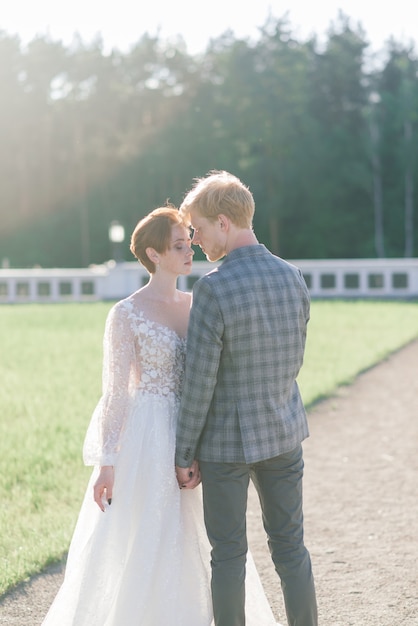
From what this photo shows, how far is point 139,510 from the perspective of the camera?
11.7 ft

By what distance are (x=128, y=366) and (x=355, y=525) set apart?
2.76 metres

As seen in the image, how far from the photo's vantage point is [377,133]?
2172 inches

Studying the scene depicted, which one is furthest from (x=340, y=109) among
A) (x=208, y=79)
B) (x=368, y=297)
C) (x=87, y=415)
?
(x=87, y=415)

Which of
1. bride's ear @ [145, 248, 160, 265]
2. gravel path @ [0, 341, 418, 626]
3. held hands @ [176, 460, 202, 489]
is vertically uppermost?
bride's ear @ [145, 248, 160, 265]

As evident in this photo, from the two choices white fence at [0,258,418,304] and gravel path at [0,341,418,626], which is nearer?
gravel path at [0,341,418,626]

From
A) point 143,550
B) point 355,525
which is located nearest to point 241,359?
point 143,550

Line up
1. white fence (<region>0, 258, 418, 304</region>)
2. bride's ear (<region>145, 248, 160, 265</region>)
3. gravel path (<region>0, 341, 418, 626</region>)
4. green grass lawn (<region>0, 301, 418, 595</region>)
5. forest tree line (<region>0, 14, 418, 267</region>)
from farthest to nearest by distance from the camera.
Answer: forest tree line (<region>0, 14, 418, 267</region>)
white fence (<region>0, 258, 418, 304</region>)
green grass lawn (<region>0, 301, 418, 595</region>)
gravel path (<region>0, 341, 418, 626</region>)
bride's ear (<region>145, 248, 160, 265</region>)

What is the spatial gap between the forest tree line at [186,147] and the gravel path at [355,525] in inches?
1728

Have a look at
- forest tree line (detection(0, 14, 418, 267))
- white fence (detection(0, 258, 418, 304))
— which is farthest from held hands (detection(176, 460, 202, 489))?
forest tree line (detection(0, 14, 418, 267))

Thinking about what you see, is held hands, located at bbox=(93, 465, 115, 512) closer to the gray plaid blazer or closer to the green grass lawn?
the gray plaid blazer

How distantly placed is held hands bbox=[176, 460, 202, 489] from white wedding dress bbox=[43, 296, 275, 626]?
62mm

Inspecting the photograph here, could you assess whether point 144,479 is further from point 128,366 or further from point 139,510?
point 128,366

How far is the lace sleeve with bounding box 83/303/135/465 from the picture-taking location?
3.50 meters

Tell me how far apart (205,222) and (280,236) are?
5229 centimetres
